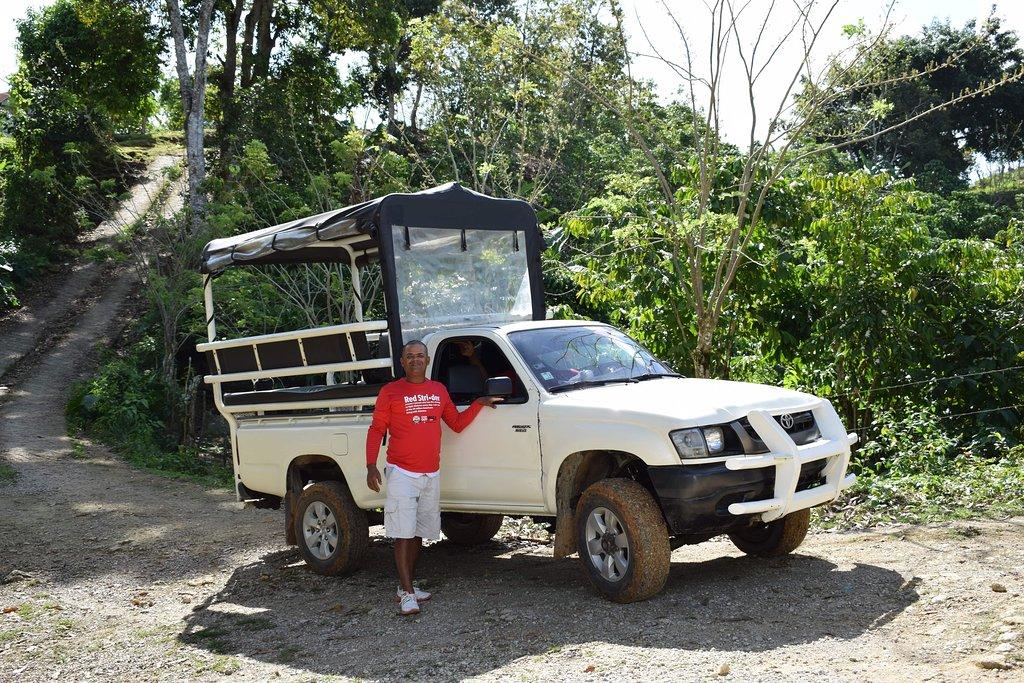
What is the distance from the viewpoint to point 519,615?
6.43 meters

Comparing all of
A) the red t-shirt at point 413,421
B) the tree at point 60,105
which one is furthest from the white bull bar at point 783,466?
the tree at point 60,105

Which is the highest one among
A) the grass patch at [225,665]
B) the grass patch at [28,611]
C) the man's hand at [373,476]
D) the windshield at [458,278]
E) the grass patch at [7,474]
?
the windshield at [458,278]

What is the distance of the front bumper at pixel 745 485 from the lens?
19.9 ft

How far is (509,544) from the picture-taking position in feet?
29.7

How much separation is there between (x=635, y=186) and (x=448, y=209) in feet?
13.8

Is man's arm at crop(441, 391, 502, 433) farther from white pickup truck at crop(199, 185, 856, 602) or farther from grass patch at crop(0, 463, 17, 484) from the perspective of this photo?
grass patch at crop(0, 463, 17, 484)

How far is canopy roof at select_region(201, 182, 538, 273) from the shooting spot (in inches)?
300

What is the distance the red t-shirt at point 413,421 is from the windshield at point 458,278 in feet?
2.57

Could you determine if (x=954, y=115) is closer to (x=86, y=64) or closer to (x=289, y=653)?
(x=86, y=64)

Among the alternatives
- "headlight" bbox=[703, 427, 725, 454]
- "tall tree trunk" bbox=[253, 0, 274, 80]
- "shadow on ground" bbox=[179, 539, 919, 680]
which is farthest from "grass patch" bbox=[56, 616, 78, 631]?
"tall tree trunk" bbox=[253, 0, 274, 80]

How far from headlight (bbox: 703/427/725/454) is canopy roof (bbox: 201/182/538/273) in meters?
2.83

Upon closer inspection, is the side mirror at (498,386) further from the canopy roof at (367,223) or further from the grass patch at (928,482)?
the grass patch at (928,482)

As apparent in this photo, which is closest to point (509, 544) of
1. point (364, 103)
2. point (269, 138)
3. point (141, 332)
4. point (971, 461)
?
point (971, 461)

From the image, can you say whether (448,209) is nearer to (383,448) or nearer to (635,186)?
(383,448)
